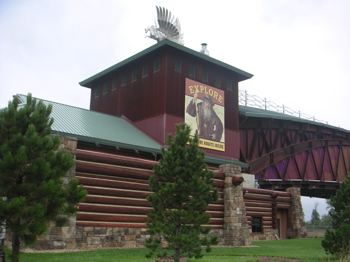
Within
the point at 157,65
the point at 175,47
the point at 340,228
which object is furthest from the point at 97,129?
the point at 340,228

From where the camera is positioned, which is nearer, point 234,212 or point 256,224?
point 234,212

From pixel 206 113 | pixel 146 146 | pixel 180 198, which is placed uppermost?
pixel 206 113

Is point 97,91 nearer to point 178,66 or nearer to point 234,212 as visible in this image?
point 178,66

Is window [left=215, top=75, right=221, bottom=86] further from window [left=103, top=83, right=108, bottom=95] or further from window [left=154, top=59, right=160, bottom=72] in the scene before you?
window [left=103, top=83, right=108, bottom=95]

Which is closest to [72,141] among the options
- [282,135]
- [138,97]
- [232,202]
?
[232,202]

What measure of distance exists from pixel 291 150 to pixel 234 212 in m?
24.3

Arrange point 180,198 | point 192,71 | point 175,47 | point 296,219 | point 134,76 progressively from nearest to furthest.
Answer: point 180,198 → point 175,47 → point 192,71 → point 134,76 → point 296,219

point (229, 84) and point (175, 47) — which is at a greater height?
point (175, 47)

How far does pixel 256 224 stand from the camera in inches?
1303

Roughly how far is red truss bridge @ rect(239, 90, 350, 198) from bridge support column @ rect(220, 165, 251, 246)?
14.5 meters

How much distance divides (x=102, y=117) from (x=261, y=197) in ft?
49.7

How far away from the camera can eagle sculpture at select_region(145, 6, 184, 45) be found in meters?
36.8

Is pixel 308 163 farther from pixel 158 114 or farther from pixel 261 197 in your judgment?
pixel 158 114

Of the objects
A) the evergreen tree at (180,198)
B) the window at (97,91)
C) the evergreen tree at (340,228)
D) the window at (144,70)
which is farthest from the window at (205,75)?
the evergreen tree at (180,198)
